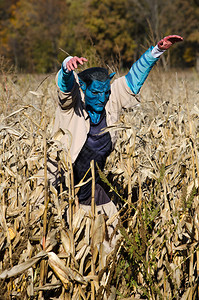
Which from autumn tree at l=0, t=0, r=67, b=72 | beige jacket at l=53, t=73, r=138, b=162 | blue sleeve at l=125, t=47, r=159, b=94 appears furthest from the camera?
autumn tree at l=0, t=0, r=67, b=72

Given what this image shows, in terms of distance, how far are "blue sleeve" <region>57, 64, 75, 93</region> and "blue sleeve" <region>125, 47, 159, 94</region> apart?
41 centimetres

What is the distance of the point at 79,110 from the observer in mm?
2180

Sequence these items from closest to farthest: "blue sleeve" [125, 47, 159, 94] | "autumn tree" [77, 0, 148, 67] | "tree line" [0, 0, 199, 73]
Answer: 1. "blue sleeve" [125, 47, 159, 94]
2. "tree line" [0, 0, 199, 73]
3. "autumn tree" [77, 0, 148, 67]

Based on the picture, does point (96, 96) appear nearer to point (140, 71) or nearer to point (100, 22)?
point (140, 71)

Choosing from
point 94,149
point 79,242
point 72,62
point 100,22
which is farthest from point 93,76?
point 100,22

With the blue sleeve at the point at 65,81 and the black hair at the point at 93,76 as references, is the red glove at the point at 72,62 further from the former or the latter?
the black hair at the point at 93,76

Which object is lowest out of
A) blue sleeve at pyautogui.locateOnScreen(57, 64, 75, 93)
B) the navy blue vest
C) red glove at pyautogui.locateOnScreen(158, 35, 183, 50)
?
the navy blue vest

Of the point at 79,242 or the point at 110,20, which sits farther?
the point at 110,20

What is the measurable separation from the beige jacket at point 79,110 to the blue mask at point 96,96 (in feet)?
0.15

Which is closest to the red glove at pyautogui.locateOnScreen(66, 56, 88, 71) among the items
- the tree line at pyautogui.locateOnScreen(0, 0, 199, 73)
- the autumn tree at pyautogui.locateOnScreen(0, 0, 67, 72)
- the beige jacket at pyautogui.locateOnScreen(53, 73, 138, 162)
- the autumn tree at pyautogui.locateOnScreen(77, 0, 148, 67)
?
the beige jacket at pyautogui.locateOnScreen(53, 73, 138, 162)

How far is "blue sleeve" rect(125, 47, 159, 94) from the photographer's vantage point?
223 centimetres

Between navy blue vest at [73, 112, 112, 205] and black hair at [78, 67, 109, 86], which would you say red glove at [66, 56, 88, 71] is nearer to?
black hair at [78, 67, 109, 86]

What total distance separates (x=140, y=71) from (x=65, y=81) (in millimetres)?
A: 509

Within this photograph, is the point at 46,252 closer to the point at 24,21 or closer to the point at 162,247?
the point at 162,247
